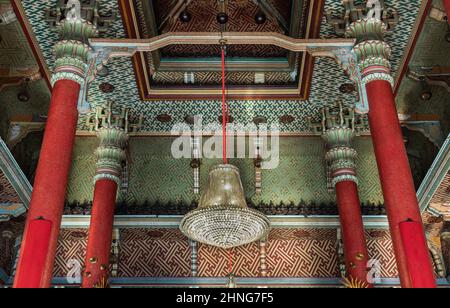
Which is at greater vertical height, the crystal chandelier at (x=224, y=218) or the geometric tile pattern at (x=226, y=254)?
the geometric tile pattern at (x=226, y=254)

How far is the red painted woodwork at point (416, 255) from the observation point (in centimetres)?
599

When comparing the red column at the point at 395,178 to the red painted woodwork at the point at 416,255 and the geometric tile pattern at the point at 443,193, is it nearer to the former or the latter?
the red painted woodwork at the point at 416,255

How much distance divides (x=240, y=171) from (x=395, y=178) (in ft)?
17.1

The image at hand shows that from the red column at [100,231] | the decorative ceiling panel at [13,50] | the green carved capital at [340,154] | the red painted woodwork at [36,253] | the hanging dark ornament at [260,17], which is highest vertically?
the hanging dark ornament at [260,17]

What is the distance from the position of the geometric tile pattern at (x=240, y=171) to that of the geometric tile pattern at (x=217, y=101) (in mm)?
465

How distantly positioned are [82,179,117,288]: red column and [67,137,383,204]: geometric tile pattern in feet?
3.82

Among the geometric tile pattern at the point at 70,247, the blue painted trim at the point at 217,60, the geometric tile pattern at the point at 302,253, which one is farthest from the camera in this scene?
the geometric tile pattern at the point at 70,247

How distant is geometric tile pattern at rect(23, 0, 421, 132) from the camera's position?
27.2ft

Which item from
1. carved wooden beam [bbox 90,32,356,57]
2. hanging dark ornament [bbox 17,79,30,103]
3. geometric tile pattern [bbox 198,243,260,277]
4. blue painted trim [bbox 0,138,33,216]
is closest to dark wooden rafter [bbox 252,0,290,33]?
carved wooden beam [bbox 90,32,356,57]

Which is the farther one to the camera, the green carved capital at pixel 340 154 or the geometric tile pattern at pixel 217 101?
the green carved capital at pixel 340 154

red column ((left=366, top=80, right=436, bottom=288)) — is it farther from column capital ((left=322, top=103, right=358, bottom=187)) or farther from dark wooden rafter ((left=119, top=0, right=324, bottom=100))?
column capital ((left=322, top=103, right=358, bottom=187))

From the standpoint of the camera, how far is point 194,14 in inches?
403

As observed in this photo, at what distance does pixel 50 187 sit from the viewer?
21.6 feet

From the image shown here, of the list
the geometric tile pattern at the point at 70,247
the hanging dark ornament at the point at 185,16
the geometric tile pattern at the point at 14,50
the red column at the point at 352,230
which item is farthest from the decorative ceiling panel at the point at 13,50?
the red column at the point at 352,230
